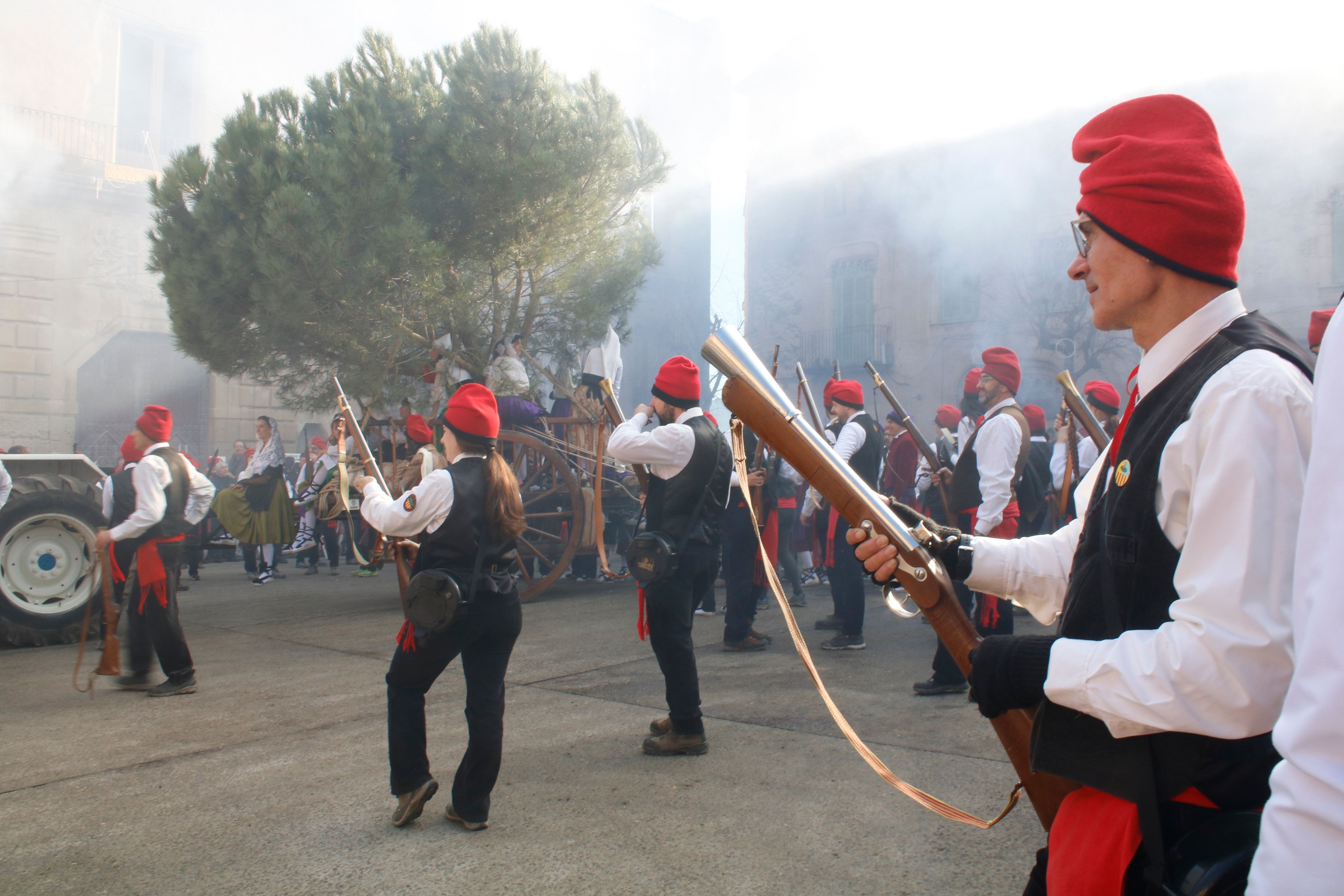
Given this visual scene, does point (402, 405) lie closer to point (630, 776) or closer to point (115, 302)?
point (630, 776)

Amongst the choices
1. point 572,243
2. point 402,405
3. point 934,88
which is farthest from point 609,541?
point 934,88

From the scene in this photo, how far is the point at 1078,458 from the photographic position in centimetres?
663

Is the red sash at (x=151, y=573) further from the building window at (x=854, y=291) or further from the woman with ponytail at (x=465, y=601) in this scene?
the building window at (x=854, y=291)

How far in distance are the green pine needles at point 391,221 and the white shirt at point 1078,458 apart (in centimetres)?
532

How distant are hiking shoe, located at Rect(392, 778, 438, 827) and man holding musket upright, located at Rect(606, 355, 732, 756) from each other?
3.14 ft

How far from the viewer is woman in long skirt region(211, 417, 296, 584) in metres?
9.20

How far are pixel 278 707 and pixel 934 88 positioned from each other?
16.2 metres

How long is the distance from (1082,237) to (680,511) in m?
2.75

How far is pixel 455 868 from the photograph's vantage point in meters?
2.52

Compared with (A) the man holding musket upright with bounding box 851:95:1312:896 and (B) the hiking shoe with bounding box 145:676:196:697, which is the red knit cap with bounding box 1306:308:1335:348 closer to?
(A) the man holding musket upright with bounding box 851:95:1312:896

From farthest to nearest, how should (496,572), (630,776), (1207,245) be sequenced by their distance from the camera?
(630,776)
(496,572)
(1207,245)

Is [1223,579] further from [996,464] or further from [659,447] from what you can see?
[996,464]

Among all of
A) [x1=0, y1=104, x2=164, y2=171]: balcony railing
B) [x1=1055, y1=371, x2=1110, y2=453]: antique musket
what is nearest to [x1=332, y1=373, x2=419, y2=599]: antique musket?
[x1=1055, y1=371, x2=1110, y2=453]: antique musket

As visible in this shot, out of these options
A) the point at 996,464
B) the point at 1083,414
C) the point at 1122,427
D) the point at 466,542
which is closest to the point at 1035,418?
the point at 1083,414
